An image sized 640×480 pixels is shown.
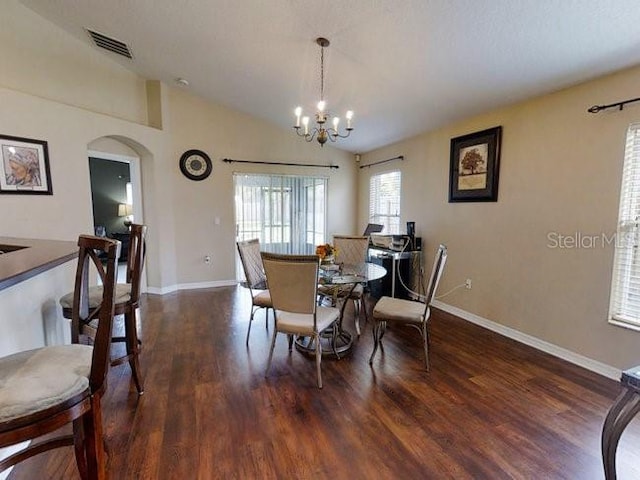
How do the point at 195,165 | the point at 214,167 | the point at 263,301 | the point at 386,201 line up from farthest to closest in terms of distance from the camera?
the point at 386,201 < the point at 214,167 < the point at 195,165 < the point at 263,301

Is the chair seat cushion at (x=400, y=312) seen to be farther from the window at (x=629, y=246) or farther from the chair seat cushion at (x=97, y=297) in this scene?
the chair seat cushion at (x=97, y=297)

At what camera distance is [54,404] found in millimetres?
1035

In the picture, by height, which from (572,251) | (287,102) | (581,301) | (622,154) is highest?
(287,102)

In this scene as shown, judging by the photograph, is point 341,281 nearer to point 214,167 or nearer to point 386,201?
point 386,201

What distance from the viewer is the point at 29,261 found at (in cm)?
152

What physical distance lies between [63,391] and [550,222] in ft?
11.7

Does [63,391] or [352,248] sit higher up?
[352,248]

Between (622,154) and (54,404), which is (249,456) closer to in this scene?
(54,404)

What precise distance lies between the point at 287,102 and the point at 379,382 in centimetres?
362

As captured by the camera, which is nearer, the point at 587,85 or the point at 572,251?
the point at 587,85

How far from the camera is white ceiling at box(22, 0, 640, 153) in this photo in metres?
2.11

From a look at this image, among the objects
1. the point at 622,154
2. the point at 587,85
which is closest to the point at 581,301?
the point at 622,154

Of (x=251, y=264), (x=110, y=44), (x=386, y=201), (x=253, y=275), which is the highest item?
(x=110, y=44)

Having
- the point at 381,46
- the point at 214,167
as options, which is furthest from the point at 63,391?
the point at 214,167
